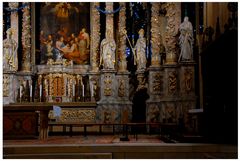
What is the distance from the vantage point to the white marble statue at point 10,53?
1647cm

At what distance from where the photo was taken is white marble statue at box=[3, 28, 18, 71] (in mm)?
16469

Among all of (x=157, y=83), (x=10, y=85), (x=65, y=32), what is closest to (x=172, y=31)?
(x=157, y=83)

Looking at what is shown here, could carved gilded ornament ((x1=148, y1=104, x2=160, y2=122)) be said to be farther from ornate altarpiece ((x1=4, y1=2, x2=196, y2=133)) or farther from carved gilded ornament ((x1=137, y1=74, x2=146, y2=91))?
carved gilded ornament ((x1=137, y1=74, x2=146, y2=91))

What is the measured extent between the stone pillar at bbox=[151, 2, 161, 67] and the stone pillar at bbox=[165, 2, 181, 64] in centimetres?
84

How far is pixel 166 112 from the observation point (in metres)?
14.5

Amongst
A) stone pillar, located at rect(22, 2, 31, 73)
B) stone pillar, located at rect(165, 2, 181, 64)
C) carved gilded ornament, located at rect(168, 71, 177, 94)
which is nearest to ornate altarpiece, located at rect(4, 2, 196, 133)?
stone pillar, located at rect(22, 2, 31, 73)

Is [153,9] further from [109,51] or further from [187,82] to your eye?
[187,82]

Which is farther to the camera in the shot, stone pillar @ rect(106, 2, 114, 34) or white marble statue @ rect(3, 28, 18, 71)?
stone pillar @ rect(106, 2, 114, 34)

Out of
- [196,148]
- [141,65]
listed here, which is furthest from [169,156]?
[141,65]

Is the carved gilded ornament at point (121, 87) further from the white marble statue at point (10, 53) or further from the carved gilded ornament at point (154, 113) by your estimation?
the white marble statue at point (10, 53)

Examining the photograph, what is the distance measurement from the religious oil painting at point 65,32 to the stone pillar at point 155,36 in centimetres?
260

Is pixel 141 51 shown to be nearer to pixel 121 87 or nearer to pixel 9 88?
pixel 121 87

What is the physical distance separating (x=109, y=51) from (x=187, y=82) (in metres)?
3.85

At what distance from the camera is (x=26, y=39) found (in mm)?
17047
